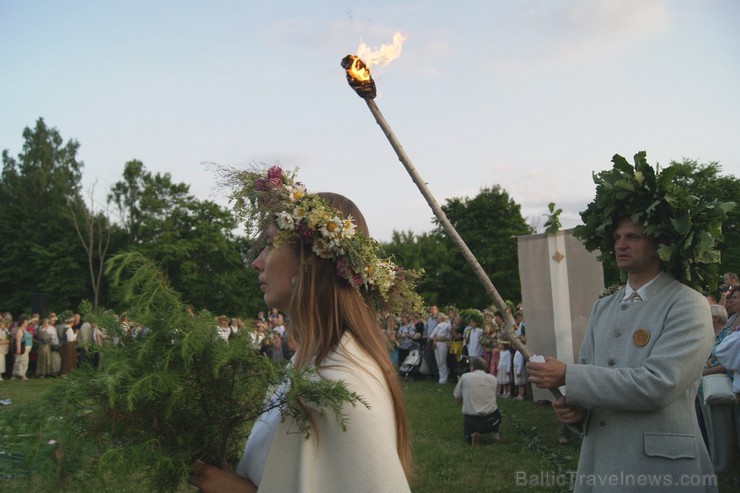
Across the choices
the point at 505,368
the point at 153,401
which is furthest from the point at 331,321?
the point at 505,368

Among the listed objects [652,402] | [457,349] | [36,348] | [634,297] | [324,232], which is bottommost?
[457,349]

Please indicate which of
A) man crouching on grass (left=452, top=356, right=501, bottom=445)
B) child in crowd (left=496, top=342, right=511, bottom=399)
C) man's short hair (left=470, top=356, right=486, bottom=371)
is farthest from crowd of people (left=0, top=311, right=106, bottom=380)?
man crouching on grass (left=452, top=356, right=501, bottom=445)

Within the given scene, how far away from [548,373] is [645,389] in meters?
0.45

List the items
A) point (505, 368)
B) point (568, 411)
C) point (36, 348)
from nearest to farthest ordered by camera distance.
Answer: point (568, 411), point (505, 368), point (36, 348)

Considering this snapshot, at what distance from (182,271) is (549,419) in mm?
43514

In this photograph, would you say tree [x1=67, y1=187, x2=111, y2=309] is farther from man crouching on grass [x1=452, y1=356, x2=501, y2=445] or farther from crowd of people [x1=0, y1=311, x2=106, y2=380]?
man crouching on grass [x1=452, y1=356, x2=501, y2=445]

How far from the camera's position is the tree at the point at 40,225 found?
51.1 meters

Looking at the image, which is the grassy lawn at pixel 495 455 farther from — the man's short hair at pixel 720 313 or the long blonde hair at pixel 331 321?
the long blonde hair at pixel 331 321

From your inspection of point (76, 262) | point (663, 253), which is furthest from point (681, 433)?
point (76, 262)

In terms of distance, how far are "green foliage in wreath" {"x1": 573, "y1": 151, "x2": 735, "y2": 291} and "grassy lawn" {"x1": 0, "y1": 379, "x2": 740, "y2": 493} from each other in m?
4.15

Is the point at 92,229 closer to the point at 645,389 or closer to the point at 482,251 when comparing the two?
the point at 482,251

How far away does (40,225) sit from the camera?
52.3 meters

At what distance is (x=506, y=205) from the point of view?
170ft

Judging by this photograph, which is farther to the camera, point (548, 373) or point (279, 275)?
point (548, 373)
